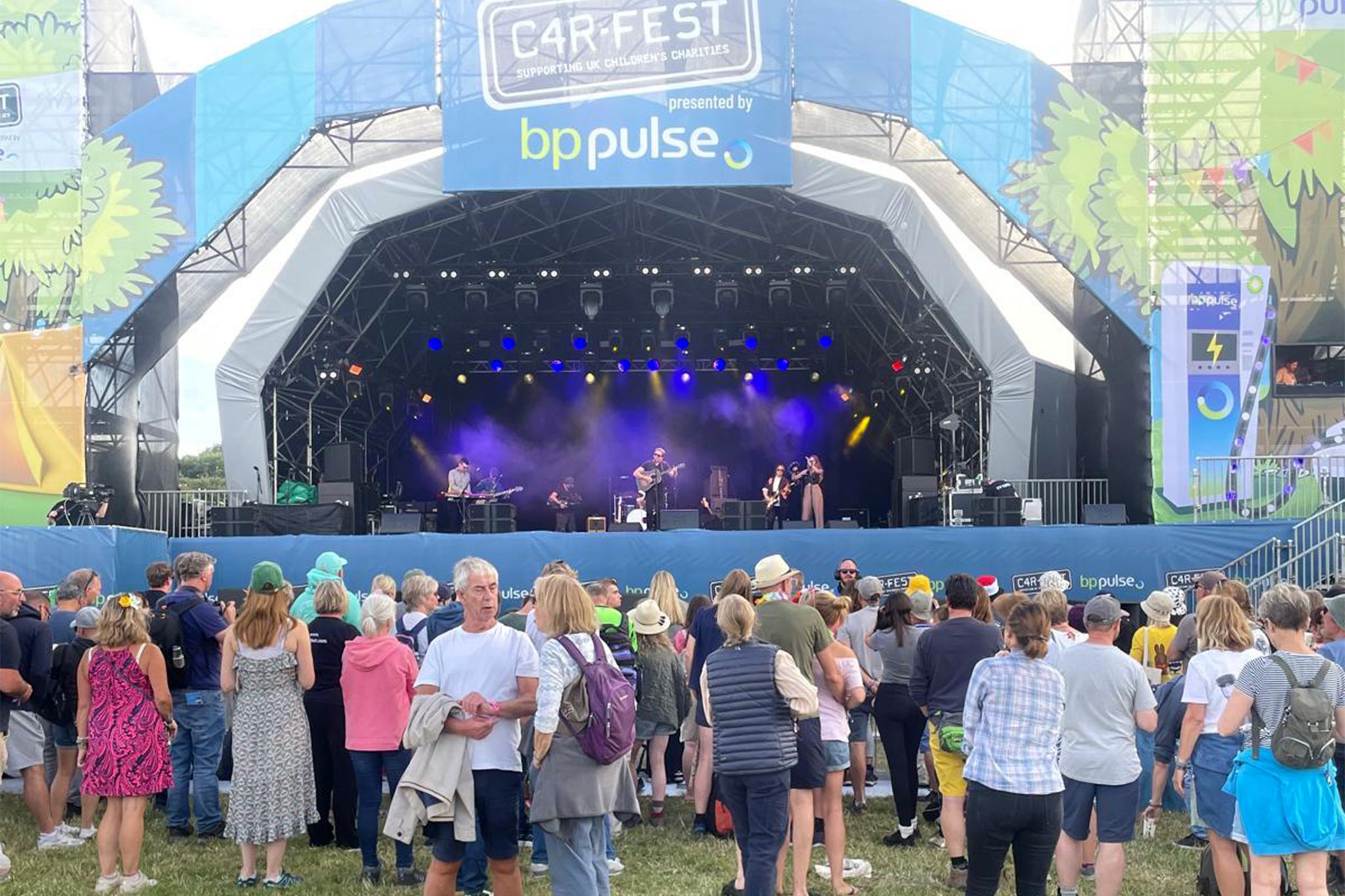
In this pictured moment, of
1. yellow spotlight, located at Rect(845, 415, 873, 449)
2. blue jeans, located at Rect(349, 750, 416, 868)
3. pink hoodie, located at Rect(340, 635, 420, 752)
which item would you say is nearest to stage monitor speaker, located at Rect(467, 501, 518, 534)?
yellow spotlight, located at Rect(845, 415, 873, 449)

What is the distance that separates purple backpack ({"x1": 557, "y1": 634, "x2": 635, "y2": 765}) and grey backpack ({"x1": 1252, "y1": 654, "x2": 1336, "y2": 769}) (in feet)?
7.45

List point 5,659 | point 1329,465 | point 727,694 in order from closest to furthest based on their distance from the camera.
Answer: point 727,694
point 5,659
point 1329,465

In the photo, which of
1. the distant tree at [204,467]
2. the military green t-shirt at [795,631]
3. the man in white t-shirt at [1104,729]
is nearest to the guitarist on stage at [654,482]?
the military green t-shirt at [795,631]

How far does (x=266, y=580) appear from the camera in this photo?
639 centimetres

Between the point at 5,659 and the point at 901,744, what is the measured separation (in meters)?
4.77

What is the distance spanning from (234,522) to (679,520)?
5750 millimetres

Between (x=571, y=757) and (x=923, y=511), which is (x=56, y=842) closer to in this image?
(x=571, y=757)

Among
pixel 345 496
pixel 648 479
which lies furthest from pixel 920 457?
pixel 345 496

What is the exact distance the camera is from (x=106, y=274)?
1672cm

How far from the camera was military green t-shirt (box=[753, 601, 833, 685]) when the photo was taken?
19.6 feet

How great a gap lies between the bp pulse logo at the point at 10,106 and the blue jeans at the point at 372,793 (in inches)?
518

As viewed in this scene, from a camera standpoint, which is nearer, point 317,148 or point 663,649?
point 663,649

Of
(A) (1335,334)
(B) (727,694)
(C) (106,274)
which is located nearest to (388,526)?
(C) (106,274)

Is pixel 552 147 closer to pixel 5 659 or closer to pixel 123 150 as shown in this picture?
pixel 123 150
